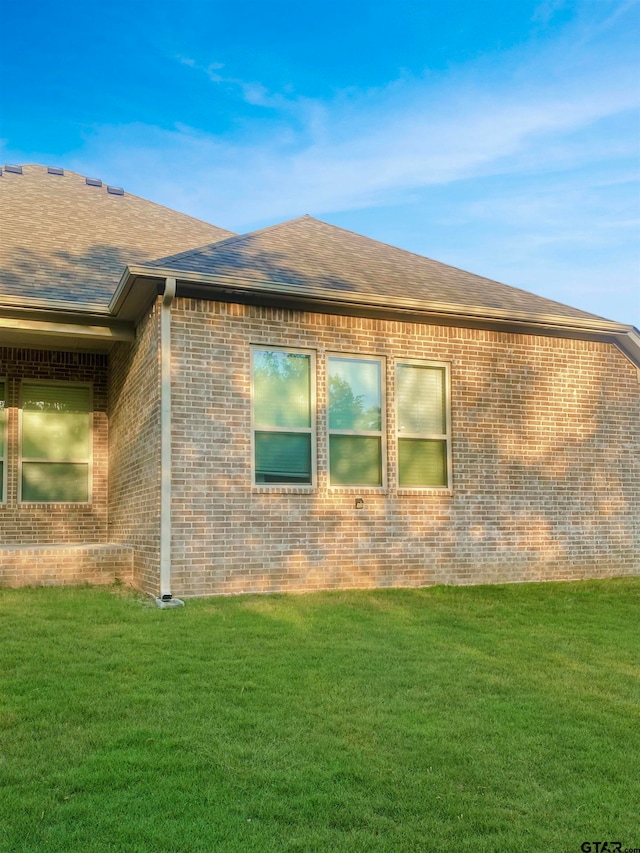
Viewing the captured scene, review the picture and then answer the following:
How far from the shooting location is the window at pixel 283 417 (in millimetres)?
9578

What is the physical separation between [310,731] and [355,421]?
5802 millimetres

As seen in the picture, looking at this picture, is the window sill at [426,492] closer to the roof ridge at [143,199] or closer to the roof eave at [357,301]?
the roof eave at [357,301]

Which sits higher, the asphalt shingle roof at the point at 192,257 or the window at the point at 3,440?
the asphalt shingle roof at the point at 192,257

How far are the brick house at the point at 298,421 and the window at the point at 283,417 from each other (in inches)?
1.0

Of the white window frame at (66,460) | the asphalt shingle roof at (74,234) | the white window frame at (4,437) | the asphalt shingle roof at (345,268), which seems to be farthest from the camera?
the white window frame at (66,460)

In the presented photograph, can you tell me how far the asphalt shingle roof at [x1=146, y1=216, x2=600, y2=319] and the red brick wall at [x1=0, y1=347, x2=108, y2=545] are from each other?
2.58 m

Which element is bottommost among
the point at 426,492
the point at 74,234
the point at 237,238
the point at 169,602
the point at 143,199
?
the point at 169,602

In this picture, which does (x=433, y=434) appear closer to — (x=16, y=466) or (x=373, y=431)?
(x=373, y=431)

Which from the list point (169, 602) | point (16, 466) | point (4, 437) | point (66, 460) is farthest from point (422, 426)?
point (4, 437)

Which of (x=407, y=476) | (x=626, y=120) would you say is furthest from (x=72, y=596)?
(x=626, y=120)

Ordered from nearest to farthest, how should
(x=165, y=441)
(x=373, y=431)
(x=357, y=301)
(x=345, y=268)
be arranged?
1. (x=165, y=441)
2. (x=357, y=301)
3. (x=373, y=431)
4. (x=345, y=268)

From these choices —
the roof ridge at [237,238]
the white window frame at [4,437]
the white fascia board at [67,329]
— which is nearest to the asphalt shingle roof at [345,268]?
the roof ridge at [237,238]

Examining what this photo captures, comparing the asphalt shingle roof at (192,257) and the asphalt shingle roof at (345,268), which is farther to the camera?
the asphalt shingle roof at (192,257)

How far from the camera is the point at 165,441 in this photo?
8.89m
